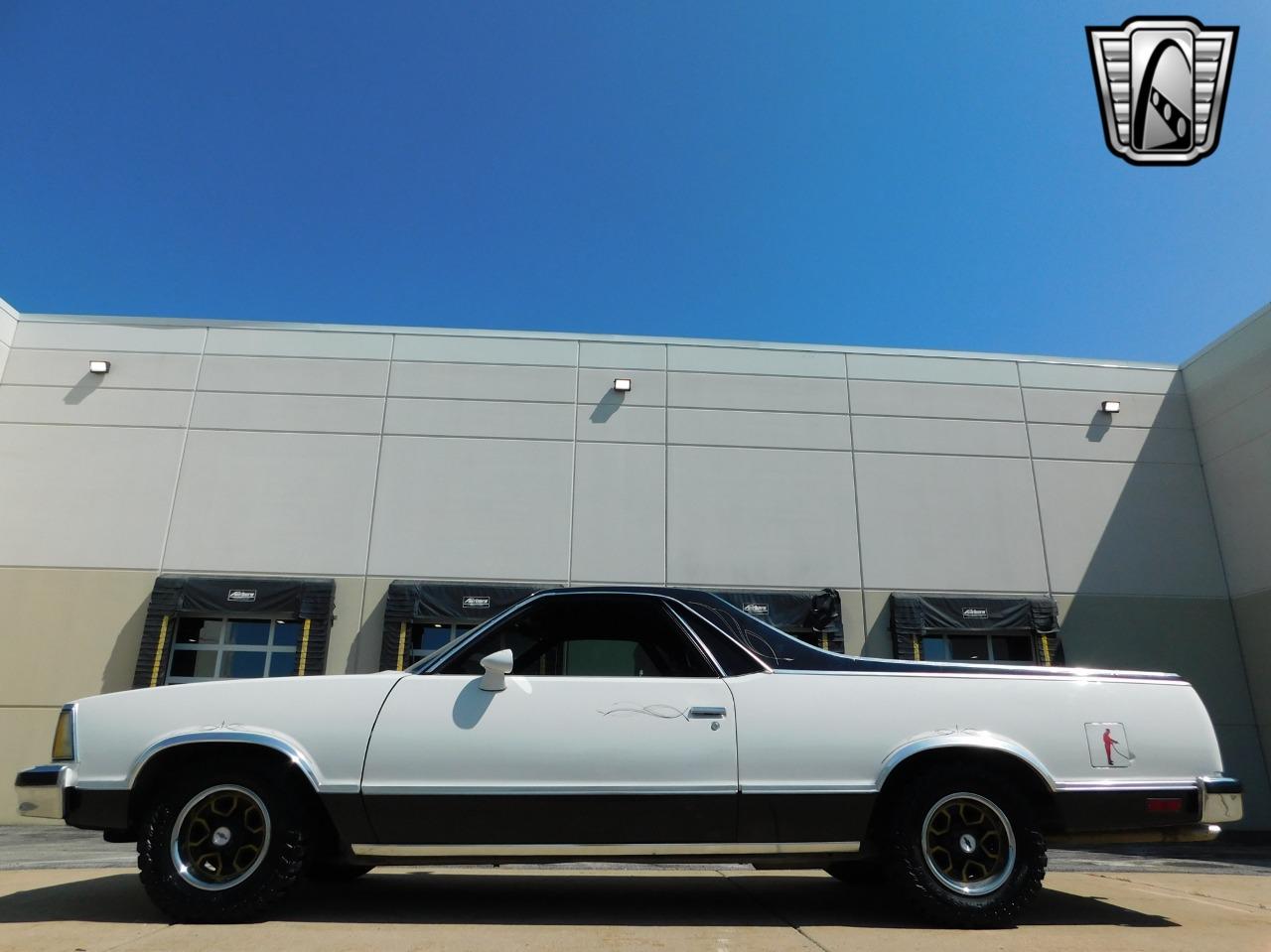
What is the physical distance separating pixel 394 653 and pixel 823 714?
8258 mm

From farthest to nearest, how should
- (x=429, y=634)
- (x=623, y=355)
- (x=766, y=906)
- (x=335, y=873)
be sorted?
(x=623, y=355) < (x=429, y=634) < (x=335, y=873) < (x=766, y=906)

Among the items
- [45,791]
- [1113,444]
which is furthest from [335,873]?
[1113,444]

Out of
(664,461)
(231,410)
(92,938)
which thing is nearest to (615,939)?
(92,938)

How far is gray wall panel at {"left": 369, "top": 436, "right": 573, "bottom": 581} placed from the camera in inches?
450

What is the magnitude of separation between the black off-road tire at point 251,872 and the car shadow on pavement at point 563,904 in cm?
16

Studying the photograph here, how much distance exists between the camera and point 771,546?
38.5 ft

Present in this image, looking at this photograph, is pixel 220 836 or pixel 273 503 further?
pixel 273 503

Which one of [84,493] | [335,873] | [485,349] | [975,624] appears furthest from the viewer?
[485,349]

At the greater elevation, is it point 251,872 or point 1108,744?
point 1108,744

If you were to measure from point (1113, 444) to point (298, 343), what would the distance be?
12.7 meters

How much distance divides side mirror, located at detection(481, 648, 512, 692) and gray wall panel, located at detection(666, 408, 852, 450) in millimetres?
8794

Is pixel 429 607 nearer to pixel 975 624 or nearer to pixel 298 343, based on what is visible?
pixel 298 343

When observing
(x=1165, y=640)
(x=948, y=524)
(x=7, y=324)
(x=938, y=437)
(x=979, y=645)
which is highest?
(x=7, y=324)

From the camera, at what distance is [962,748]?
11.7 feet
